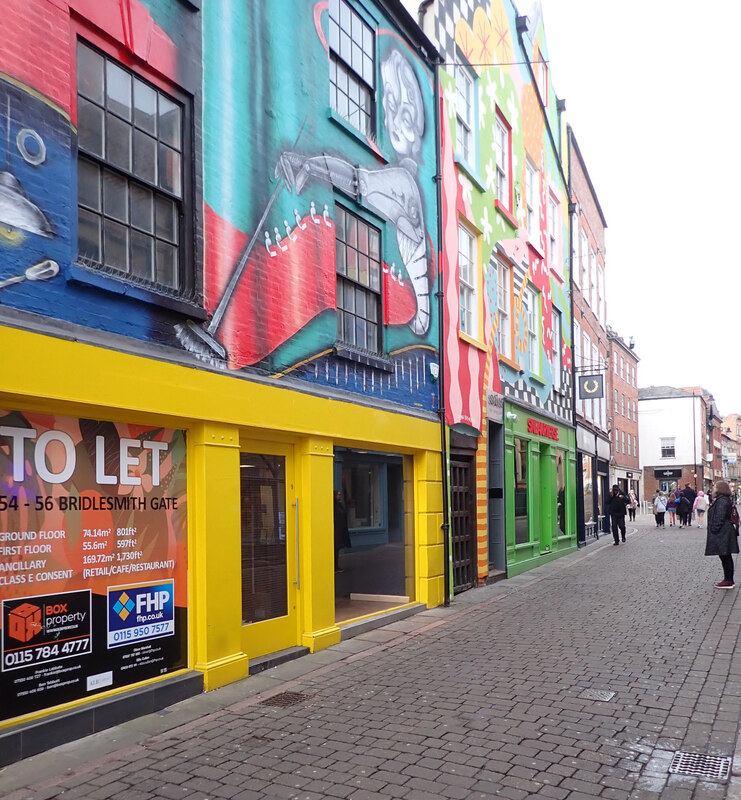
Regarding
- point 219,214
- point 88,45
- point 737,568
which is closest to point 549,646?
point 219,214

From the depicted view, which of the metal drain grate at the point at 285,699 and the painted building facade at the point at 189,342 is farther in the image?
the metal drain grate at the point at 285,699

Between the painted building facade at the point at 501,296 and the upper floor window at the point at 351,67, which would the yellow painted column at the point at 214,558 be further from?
the painted building facade at the point at 501,296

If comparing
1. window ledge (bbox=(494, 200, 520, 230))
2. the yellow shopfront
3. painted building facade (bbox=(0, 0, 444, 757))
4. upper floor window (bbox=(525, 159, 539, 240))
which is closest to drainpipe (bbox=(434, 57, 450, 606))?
painted building facade (bbox=(0, 0, 444, 757))

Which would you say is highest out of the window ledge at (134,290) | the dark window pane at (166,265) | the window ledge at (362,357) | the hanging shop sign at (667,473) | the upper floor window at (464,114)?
the upper floor window at (464,114)

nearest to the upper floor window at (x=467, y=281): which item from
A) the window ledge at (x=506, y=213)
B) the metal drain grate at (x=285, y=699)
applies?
the window ledge at (x=506, y=213)

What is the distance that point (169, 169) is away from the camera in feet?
22.6

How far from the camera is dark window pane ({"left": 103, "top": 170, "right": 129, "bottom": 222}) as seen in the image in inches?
244

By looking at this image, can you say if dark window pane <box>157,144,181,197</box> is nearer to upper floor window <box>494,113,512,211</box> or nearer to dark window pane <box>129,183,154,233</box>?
dark window pane <box>129,183,154,233</box>

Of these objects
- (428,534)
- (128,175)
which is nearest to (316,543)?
(428,534)

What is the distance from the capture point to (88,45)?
6066mm

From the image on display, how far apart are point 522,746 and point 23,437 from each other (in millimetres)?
3957

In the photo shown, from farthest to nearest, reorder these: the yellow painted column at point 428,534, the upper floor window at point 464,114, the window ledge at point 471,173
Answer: the upper floor window at point 464,114 → the window ledge at point 471,173 → the yellow painted column at point 428,534

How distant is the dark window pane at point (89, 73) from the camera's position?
236 inches

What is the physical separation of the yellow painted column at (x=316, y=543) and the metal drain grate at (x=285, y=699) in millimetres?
1609
